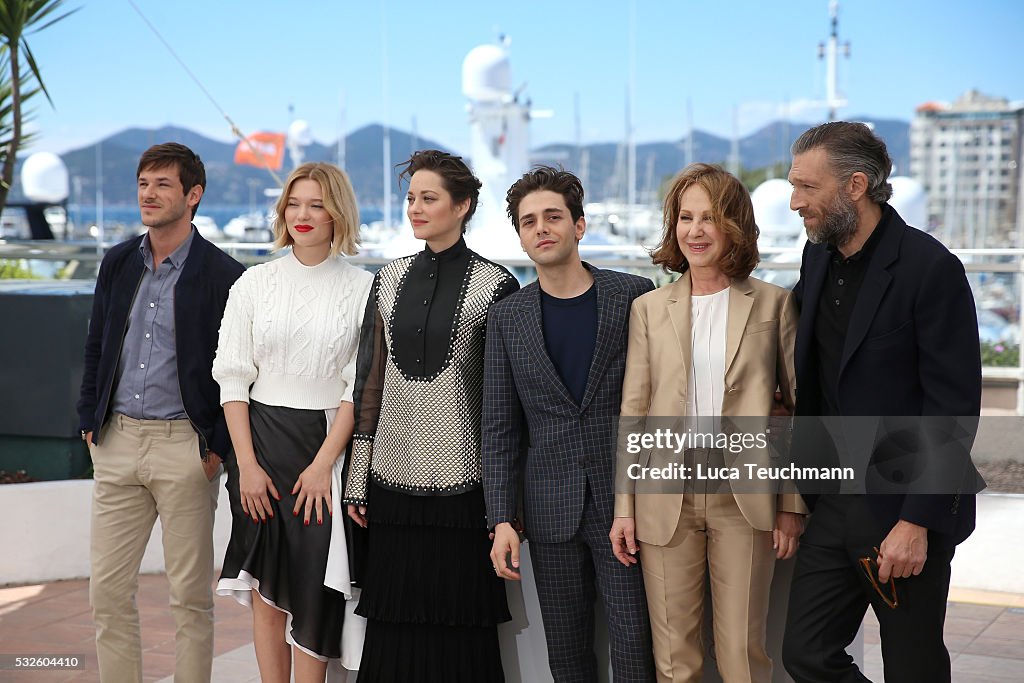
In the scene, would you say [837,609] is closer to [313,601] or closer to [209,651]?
[313,601]

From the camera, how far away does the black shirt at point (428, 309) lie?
3.07 m

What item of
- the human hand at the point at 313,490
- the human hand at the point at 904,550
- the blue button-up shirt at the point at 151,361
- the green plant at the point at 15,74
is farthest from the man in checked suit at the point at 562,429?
the green plant at the point at 15,74

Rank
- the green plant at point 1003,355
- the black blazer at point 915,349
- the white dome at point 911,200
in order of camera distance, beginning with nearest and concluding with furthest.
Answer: the black blazer at point 915,349 → the green plant at point 1003,355 → the white dome at point 911,200

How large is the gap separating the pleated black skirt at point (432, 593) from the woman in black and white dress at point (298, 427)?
14cm

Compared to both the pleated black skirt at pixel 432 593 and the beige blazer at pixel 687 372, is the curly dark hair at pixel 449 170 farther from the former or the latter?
the pleated black skirt at pixel 432 593

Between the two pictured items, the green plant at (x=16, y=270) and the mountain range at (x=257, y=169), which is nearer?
the green plant at (x=16, y=270)

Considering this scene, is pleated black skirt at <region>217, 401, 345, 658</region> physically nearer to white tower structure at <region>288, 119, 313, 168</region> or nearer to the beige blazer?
the beige blazer

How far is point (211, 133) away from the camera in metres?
160

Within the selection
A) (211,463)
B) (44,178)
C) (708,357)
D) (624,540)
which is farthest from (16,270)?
(44,178)

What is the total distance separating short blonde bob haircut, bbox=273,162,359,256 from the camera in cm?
322

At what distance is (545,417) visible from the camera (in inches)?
115

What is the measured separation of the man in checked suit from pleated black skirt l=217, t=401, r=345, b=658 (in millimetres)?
579

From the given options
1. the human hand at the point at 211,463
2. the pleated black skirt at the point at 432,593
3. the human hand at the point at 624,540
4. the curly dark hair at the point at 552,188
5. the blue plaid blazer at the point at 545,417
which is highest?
the curly dark hair at the point at 552,188

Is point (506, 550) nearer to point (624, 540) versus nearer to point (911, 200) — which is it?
point (624, 540)
